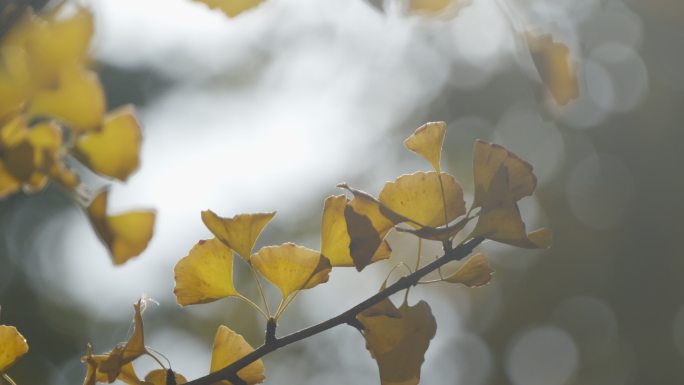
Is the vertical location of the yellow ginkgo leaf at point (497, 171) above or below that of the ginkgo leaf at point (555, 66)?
below

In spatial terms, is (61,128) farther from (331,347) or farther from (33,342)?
(331,347)

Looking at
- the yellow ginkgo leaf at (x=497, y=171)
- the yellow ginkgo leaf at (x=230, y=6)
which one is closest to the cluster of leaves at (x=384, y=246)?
the yellow ginkgo leaf at (x=497, y=171)

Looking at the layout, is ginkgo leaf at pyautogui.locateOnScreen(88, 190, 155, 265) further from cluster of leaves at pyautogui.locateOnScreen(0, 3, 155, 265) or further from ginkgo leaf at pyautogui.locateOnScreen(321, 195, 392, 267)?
ginkgo leaf at pyautogui.locateOnScreen(321, 195, 392, 267)

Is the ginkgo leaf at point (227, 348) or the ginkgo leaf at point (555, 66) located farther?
the ginkgo leaf at point (227, 348)

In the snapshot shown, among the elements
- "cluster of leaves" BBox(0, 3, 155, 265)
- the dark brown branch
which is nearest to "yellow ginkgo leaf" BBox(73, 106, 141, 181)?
"cluster of leaves" BBox(0, 3, 155, 265)

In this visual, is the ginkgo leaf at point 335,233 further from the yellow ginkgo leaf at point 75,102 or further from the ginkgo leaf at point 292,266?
the yellow ginkgo leaf at point 75,102

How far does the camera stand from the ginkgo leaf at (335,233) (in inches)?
19.2

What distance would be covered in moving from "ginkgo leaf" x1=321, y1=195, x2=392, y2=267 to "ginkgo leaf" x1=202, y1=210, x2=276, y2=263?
35 millimetres

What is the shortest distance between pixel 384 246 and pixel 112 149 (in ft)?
0.46

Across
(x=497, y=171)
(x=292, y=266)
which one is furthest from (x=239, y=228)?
(x=497, y=171)

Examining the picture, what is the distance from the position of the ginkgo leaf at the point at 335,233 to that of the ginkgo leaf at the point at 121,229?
0.33 ft

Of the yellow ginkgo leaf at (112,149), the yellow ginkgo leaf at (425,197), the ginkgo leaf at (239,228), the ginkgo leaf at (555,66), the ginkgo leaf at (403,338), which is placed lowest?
the ginkgo leaf at (403,338)

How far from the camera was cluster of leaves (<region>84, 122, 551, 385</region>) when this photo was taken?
446 mm

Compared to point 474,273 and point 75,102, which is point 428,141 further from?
point 75,102
